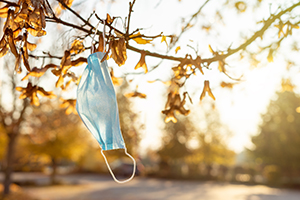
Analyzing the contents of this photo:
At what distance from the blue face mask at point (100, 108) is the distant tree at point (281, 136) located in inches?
826

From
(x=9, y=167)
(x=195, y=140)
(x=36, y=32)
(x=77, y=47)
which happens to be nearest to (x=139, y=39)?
(x=77, y=47)

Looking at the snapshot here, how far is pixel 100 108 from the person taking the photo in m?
1.70

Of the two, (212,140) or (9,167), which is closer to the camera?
(9,167)

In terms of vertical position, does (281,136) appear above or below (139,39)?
below

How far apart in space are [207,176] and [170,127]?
19.0ft

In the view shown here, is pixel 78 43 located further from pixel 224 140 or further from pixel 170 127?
pixel 224 140

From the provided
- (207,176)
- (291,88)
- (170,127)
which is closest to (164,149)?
(170,127)

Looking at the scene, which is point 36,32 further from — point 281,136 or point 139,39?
point 281,136

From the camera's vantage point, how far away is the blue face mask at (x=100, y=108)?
1.68 metres

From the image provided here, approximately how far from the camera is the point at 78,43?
220 centimetres

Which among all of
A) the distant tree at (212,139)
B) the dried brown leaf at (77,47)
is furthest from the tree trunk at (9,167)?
the distant tree at (212,139)

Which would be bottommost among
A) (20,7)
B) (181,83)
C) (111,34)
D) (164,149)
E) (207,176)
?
(207,176)

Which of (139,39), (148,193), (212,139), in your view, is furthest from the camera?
(212,139)

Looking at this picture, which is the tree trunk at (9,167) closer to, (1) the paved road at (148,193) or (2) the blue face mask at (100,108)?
(1) the paved road at (148,193)
